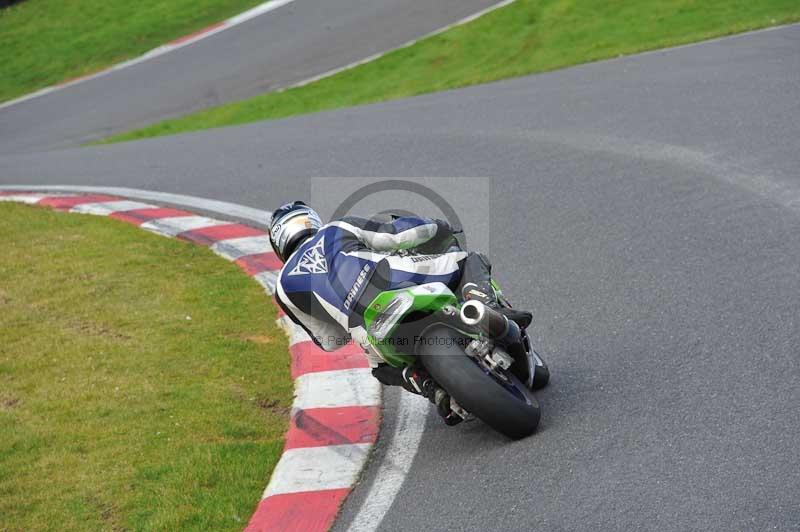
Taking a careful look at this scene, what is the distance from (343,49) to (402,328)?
1644 centimetres

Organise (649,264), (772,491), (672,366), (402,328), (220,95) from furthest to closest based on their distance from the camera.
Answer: (220,95)
(649,264)
(672,366)
(402,328)
(772,491)

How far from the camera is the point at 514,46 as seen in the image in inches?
704

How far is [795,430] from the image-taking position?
15.1ft

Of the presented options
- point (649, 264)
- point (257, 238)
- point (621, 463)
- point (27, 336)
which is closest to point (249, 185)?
point (257, 238)

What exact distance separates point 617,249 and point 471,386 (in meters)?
2.98

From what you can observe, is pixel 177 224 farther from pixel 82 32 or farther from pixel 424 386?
pixel 82 32

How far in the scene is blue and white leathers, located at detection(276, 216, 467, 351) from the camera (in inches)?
204

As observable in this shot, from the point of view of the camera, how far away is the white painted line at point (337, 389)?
6.03 m

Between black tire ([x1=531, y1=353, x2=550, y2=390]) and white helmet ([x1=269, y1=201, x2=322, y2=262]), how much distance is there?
4.43 ft

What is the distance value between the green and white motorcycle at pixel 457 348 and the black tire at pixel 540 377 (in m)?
0.37

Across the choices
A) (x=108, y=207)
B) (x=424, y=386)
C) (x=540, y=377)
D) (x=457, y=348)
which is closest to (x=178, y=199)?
(x=108, y=207)

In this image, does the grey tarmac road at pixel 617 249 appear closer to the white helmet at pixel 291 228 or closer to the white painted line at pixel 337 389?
the white painted line at pixel 337 389

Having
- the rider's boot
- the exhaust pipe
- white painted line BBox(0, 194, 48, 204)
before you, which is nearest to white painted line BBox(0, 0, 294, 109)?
white painted line BBox(0, 194, 48, 204)

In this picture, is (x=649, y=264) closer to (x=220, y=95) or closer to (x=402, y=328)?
(x=402, y=328)
